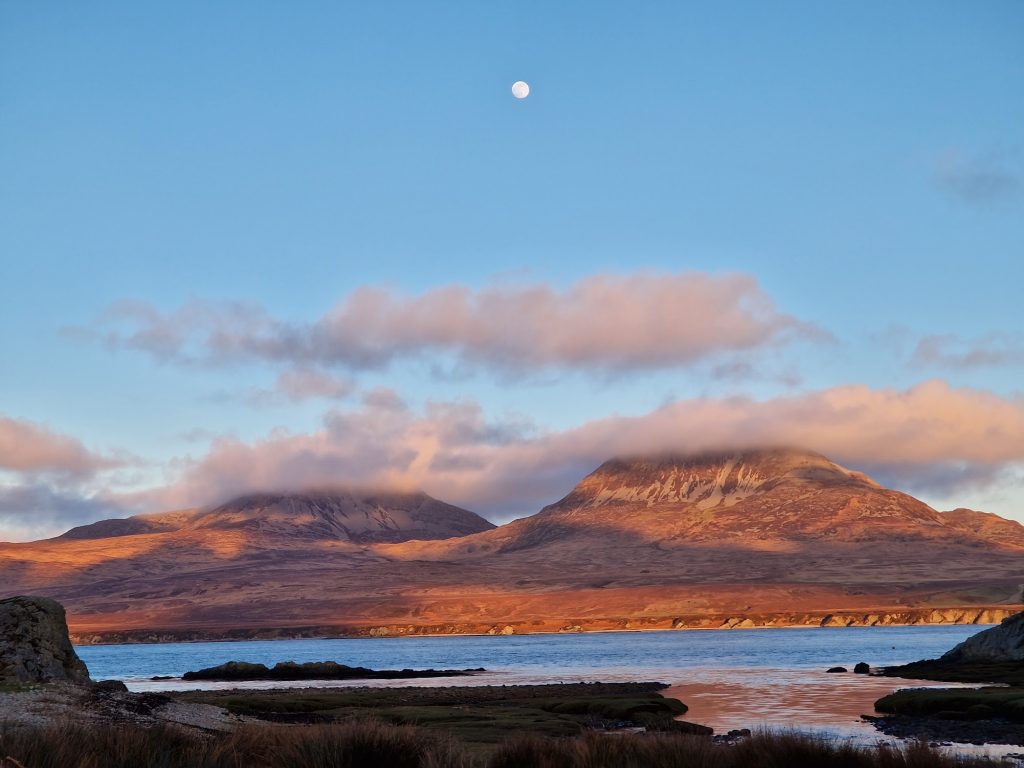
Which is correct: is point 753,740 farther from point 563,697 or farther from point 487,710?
point 563,697

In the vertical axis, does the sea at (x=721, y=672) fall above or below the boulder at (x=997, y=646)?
below

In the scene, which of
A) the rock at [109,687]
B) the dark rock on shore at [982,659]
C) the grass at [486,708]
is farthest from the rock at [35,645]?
the dark rock on shore at [982,659]

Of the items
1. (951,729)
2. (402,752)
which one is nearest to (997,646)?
(951,729)

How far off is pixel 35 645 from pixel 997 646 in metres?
49.9

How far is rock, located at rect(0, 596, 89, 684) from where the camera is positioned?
99.8 ft

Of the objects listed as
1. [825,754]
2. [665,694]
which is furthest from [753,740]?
[665,694]

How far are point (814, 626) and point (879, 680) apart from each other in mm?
120504

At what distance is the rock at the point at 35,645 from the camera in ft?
99.8

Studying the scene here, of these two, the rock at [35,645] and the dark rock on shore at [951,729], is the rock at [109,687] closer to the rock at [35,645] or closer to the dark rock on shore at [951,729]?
the rock at [35,645]

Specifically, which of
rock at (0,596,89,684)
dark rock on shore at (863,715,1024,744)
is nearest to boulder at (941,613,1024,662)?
dark rock on shore at (863,715,1024,744)

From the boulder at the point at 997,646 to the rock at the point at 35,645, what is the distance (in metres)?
47.1

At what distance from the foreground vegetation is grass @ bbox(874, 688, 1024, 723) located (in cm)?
2197

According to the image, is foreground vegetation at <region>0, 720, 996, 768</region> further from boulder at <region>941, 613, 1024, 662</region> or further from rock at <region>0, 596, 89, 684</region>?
boulder at <region>941, 613, 1024, 662</region>

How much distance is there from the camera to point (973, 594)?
631 ft
